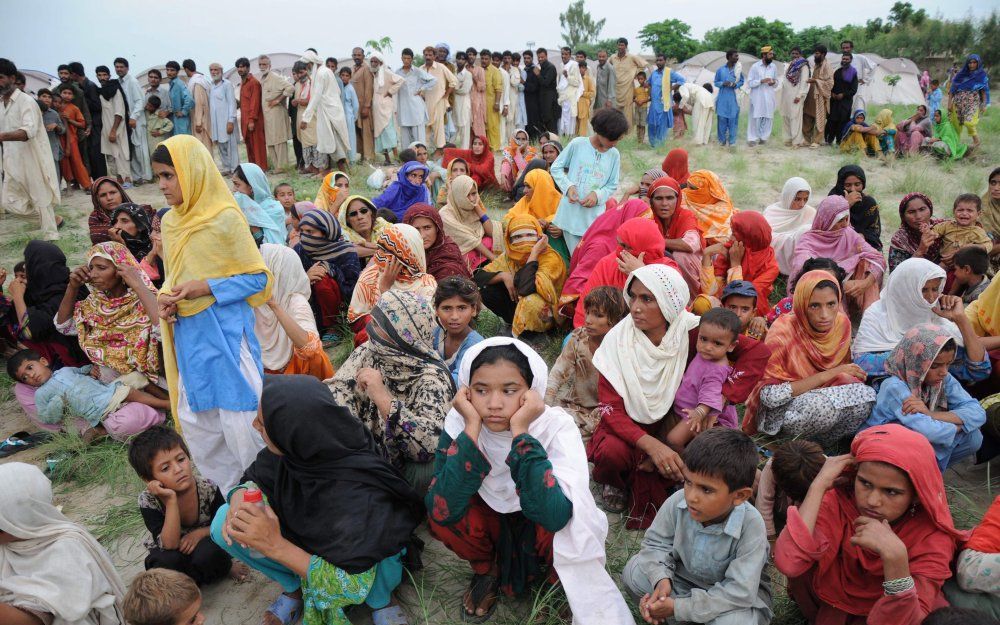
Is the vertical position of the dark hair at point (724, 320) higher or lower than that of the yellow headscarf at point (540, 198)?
lower

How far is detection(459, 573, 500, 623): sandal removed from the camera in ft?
8.13

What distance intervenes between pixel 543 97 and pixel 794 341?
430 inches

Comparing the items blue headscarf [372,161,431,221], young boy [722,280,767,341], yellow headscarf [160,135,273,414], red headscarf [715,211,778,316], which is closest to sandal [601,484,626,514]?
young boy [722,280,767,341]

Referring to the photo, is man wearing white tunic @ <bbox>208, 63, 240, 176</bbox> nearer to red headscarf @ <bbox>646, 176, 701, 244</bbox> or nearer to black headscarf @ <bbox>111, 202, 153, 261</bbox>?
black headscarf @ <bbox>111, 202, 153, 261</bbox>

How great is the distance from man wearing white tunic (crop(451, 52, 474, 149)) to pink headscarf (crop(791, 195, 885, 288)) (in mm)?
8438

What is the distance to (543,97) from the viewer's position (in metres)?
13.3

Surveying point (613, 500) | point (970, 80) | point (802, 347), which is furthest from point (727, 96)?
point (613, 500)

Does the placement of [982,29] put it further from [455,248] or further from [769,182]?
[455,248]

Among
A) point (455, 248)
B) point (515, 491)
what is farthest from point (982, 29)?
point (515, 491)

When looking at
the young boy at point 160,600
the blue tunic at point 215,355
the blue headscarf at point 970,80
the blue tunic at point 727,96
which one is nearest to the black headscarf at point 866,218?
the blue tunic at point 215,355

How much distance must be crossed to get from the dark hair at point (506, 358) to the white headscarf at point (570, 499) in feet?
0.05

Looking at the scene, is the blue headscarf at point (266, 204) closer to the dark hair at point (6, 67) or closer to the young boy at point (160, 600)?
the young boy at point (160, 600)

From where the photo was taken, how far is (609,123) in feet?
17.3

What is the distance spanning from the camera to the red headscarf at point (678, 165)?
6.10 meters
